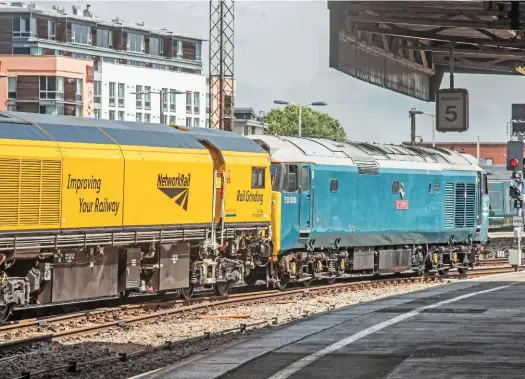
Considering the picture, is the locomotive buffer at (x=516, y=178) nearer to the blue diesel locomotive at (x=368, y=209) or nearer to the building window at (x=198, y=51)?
the blue diesel locomotive at (x=368, y=209)

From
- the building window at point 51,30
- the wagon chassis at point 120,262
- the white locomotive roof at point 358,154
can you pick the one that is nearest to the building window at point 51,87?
the building window at point 51,30

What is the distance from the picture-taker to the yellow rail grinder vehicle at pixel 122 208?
991 inches

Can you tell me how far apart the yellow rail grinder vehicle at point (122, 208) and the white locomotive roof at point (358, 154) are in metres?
1.33

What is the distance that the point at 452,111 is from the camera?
2806 centimetres

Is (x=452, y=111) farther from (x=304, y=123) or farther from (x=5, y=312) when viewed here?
(x=304, y=123)

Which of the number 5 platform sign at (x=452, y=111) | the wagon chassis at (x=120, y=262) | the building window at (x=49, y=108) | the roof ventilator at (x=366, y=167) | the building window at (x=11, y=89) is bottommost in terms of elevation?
the wagon chassis at (x=120, y=262)

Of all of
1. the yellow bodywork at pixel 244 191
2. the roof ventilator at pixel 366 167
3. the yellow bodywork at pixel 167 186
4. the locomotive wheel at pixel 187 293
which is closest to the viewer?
the yellow bodywork at pixel 167 186

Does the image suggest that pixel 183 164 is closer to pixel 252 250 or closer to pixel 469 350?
pixel 252 250

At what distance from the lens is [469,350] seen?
18109 millimetres

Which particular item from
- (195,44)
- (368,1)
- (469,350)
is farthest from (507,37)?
(195,44)

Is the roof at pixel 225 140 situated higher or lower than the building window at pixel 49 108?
lower

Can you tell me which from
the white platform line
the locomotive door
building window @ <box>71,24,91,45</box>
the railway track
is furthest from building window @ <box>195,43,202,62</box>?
the white platform line

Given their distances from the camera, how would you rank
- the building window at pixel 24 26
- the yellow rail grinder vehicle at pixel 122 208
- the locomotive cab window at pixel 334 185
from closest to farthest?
the yellow rail grinder vehicle at pixel 122 208, the locomotive cab window at pixel 334 185, the building window at pixel 24 26

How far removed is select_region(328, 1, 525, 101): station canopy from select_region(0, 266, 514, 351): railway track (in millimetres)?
6773
